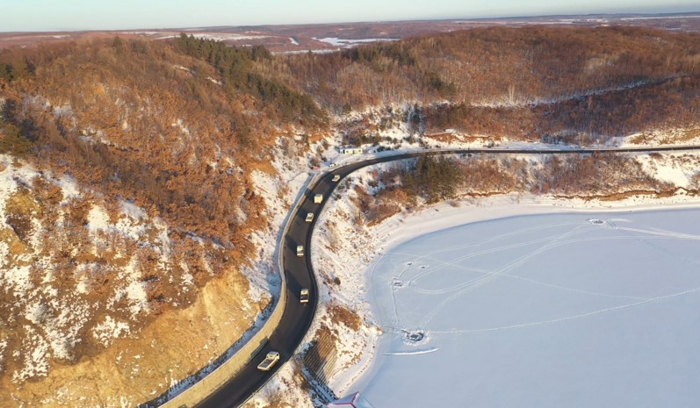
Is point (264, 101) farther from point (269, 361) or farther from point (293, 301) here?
point (269, 361)

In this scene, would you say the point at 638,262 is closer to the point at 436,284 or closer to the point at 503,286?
the point at 503,286

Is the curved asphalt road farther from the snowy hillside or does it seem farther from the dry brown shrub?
the snowy hillside

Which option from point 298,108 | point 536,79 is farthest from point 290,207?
point 536,79

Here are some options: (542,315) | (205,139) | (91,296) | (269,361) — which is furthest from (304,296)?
(205,139)

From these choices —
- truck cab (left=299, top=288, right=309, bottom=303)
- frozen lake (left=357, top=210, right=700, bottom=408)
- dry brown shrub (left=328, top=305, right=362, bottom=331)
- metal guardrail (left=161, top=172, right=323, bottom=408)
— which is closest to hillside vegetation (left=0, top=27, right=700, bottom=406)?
metal guardrail (left=161, top=172, right=323, bottom=408)

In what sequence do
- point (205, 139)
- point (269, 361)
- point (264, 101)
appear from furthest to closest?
point (264, 101)
point (205, 139)
point (269, 361)

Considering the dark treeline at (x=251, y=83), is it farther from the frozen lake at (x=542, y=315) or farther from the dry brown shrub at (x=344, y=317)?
the dry brown shrub at (x=344, y=317)
